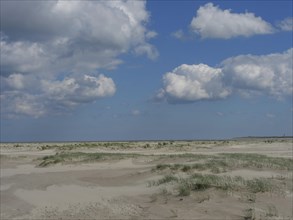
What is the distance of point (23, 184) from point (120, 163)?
13.7 metres

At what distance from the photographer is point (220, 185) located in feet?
62.7

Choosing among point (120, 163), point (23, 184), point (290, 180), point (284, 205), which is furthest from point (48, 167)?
point (284, 205)

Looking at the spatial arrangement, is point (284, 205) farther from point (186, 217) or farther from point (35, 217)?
point (35, 217)

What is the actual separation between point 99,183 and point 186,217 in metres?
10.6

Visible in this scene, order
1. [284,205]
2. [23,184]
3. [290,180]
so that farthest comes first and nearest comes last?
[23,184] → [290,180] → [284,205]

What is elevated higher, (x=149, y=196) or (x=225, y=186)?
(x=225, y=186)

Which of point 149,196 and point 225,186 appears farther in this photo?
point 149,196

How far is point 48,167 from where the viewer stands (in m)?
35.4

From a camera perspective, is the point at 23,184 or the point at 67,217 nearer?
the point at 67,217

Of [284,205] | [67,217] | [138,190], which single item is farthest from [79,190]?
[284,205]

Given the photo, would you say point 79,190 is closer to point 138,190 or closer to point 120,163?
point 138,190

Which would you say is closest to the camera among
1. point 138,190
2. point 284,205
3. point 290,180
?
point 284,205

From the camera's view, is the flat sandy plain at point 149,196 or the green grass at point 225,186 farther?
the green grass at point 225,186

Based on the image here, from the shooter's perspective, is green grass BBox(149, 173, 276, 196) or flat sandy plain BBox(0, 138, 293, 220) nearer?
flat sandy plain BBox(0, 138, 293, 220)
